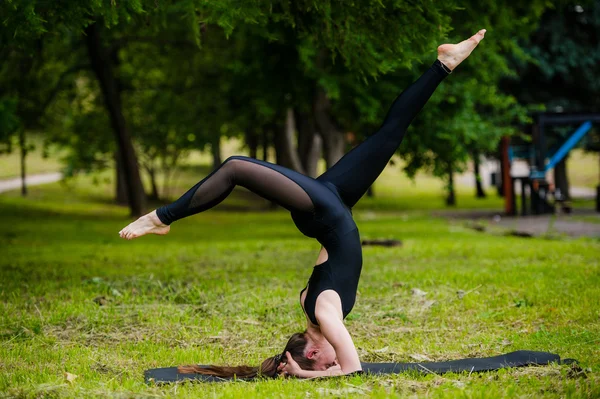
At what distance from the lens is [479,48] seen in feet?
57.9

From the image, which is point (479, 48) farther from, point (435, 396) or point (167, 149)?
point (167, 149)

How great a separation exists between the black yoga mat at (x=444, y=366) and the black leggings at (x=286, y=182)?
1.06 meters

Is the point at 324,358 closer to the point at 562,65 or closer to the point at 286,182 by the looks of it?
the point at 286,182

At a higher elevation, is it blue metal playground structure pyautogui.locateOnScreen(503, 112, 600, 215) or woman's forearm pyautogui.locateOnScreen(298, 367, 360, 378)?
blue metal playground structure pyautogui.locateOnScreen(503, 112, 600, 215)

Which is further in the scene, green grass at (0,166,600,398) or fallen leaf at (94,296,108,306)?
fallen leaf at (94,296,108,306)

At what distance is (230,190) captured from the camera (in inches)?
206

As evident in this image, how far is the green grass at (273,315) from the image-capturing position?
473 cm

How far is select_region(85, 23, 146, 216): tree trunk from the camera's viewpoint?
76.9ft

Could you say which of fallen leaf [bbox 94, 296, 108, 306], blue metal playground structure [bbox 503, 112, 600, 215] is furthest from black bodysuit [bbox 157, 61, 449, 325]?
blue metal playground structure [bbox 503, 112, 600, 215]

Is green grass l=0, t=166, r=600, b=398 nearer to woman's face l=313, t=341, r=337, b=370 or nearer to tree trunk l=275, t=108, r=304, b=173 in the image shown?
woman's face l=313, t=341, r=337, b=370

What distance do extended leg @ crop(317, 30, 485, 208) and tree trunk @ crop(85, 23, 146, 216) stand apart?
740 inches

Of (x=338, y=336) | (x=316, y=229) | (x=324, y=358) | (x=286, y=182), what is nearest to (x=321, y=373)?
(x=324, y=358)

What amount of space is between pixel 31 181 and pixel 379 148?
48.2 m

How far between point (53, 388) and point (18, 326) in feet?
8.16
